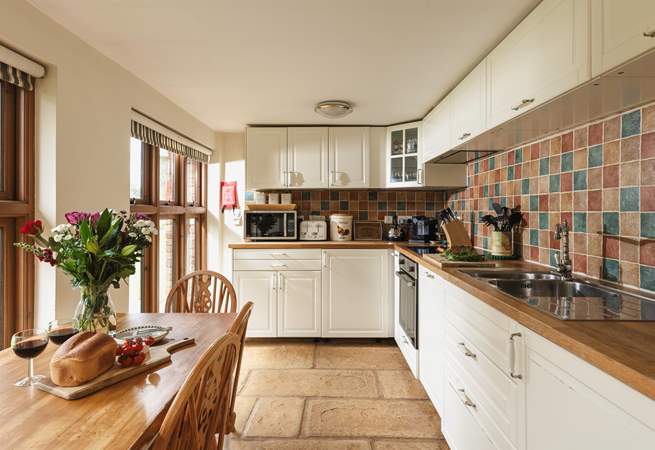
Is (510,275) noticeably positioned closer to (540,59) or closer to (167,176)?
(540,59)

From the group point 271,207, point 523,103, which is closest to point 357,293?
point 271,207

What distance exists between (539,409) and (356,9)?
168cm

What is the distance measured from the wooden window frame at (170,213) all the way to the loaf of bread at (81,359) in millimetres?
1714

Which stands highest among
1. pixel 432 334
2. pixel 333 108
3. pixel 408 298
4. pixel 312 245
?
pixel 333 108

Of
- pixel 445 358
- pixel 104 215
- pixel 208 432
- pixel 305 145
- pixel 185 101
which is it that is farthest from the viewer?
pixel 305 145

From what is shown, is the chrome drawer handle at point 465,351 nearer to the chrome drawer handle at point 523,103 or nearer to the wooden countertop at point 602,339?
the wooden countertop at point 602,339

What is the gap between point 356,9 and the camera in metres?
1.68

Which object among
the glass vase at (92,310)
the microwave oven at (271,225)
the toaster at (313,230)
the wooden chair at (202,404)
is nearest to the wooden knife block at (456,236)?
the toaster at (313,230)

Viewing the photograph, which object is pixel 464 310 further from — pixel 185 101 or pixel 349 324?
pixel 185 101

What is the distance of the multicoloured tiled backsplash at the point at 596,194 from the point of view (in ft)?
4.69

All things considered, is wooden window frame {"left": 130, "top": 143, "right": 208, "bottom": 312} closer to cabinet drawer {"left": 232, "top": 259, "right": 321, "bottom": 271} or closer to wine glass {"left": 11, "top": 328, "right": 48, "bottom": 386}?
cabinet drawer {"left": 232, "top": 259, "right": 321, "bottom": 271}

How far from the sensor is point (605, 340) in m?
0.89

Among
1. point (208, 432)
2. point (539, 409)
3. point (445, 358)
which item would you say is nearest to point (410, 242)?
point (445, 358)

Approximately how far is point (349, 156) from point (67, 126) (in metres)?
2.36
